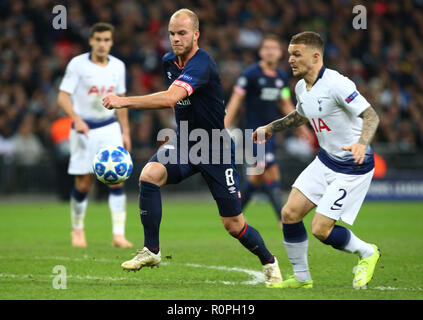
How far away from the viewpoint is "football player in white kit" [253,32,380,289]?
633 cm

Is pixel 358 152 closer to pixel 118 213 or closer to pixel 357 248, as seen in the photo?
pixel 357 248

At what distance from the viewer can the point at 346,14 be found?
2356 cm

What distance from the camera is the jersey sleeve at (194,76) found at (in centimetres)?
622

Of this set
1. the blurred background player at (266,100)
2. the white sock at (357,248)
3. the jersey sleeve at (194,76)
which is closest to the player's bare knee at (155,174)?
the jersey sleeve at (194,76)

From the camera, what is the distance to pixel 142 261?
20.9 ft

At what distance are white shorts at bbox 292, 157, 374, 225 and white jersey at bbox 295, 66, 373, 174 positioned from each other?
135 millimetres

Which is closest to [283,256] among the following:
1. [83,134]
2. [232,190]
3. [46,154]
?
[232,190]

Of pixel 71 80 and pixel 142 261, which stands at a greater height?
pixel 71 80

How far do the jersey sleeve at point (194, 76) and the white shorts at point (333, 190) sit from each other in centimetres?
127

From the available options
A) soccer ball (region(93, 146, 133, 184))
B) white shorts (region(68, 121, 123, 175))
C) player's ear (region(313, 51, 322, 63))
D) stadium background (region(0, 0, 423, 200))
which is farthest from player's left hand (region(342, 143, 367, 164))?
stadium background (region(0, 0, 423, 200))

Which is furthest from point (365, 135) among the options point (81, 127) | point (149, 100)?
point (81, 127)

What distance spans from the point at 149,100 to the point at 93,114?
380 cm

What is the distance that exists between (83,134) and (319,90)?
3.94 meters

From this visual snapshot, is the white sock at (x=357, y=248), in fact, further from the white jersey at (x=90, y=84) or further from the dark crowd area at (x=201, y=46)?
the dark crowd area at (x=201, y=46)
